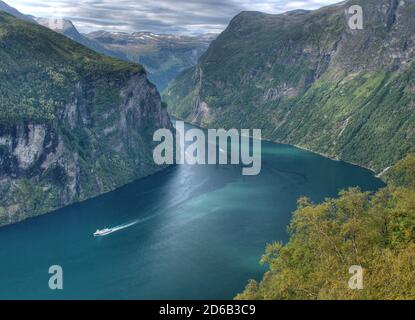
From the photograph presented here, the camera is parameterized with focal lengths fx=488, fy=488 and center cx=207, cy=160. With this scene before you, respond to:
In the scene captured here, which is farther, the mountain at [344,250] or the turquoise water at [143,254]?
the turquoise water at [143,254]

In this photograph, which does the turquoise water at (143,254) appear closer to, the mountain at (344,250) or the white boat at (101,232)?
the white boat at (101,232)

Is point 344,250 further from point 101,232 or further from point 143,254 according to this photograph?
point 101,232

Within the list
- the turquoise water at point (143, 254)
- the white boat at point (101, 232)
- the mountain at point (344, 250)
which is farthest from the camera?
the white boat at point (101, 232)

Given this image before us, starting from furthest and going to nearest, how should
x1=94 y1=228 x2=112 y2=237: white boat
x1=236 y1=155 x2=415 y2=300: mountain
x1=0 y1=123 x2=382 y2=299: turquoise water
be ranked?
x1=94 y1=228 x2=112 y2=237: white boat
x1=0 y1=123 x2=382 y2=299: turquoise water
x1=236 y1=155 x2=415 y2=300: mountain

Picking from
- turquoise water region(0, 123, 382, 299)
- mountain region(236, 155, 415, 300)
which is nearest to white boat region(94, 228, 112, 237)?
turquoise water region(0, 123, 382, 299)

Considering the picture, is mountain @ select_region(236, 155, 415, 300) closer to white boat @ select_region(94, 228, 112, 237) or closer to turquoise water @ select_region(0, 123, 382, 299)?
turquoise water @ select_region(0, 123, 382, 299)

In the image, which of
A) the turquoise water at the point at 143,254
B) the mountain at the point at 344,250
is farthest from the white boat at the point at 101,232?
the mountain at the point at 344,250

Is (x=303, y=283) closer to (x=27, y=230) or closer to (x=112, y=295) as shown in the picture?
(x=112, y=295)

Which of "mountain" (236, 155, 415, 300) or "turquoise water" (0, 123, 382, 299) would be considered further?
"turquoise water" (0, 123, 382, 299)

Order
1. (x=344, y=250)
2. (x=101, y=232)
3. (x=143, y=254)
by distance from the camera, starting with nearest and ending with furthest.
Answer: (x=344, y=250), (x=143, y=254), (x=101, y=232)

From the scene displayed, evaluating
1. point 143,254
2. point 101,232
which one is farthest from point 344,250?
point 101,232

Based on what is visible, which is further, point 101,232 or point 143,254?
point 101,232

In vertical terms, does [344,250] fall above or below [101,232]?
above
